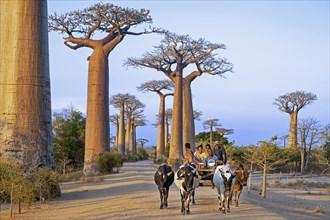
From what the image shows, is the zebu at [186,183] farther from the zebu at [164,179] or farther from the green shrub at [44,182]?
the green shrub at [44,182]

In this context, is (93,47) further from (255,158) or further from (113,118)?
(113,118)

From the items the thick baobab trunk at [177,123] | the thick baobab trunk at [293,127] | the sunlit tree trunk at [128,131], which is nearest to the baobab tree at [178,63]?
the thick baobab trunk at [177,123]

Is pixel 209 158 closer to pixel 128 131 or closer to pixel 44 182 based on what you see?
pixel 44 182

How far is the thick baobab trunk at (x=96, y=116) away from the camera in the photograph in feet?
63.8

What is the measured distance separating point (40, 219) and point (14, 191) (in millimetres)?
1023

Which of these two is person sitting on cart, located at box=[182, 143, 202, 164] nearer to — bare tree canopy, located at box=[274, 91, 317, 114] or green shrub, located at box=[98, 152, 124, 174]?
green shrub, located at box=[98, 152, 124, 174]

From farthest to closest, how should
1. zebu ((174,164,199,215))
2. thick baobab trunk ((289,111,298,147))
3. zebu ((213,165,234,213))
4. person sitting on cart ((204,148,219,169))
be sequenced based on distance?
thick baobab trunk ((289,111,298,147))
person sitting on cart ((204,148,219,169))
zebu ((213,165,234,213))
zebu ((174,164,199,215))

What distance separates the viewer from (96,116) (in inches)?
765

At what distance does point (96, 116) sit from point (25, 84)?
746 centimetres

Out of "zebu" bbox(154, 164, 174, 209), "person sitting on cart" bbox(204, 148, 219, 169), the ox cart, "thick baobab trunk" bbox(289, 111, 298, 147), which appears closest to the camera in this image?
"zebu" bbox(154, 164, 174, 209)

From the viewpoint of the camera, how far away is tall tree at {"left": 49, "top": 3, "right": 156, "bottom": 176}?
19531mm

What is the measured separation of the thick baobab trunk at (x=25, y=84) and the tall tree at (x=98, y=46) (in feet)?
22.8

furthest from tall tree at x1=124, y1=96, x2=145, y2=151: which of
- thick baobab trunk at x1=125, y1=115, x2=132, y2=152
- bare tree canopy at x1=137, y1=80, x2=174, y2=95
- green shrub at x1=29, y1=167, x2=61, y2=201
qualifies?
green shrub at x1=29, y1=167, x2=61, y2=201

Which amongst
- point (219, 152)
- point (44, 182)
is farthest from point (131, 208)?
point (44, 182)
